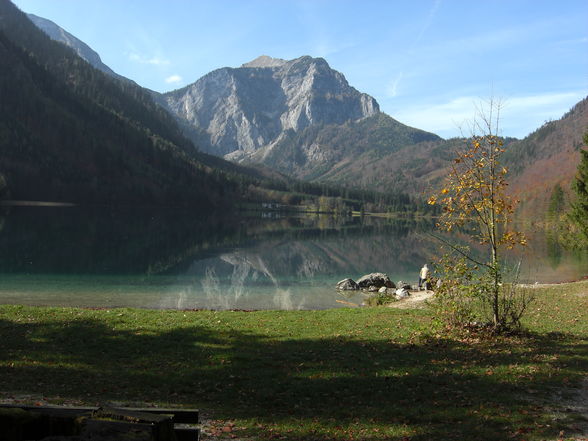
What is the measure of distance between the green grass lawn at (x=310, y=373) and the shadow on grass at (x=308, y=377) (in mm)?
43

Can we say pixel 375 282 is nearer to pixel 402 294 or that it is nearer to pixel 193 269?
pixel 402 294

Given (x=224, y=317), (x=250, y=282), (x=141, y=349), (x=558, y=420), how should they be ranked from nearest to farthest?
1. (x=558, y=420)
2. (x=141, y=349)
3. (x=224, y=317)
4. (x=250, y=282)

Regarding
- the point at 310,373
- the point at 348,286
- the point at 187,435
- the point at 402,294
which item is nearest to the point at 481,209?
the point at 310,373

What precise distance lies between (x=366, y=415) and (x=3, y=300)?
28473 millimetres

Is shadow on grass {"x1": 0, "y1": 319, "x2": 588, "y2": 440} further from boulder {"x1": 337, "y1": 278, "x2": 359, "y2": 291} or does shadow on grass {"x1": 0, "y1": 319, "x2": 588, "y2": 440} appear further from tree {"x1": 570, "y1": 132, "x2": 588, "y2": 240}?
tree {"x1": 570, "y1": 132, "x2": 588, "y2": 240}

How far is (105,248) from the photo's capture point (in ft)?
204

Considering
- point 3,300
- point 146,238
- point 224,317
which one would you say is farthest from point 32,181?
point 224,317

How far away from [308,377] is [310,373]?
335 mm

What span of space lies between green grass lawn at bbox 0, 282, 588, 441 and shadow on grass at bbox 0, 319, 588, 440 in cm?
4

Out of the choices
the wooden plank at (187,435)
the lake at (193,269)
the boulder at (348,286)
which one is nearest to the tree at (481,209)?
the lake at (193,269)

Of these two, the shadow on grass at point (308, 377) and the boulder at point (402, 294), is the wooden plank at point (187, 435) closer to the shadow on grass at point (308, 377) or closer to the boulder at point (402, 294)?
the shadow on grass at point (308, 377)

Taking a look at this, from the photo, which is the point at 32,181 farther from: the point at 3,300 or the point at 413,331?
the point at 413,331

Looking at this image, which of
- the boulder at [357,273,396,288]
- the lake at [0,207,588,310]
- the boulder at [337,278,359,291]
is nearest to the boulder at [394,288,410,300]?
the lake at [0,207,588,310]

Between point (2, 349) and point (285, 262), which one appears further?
point (285, 262)
